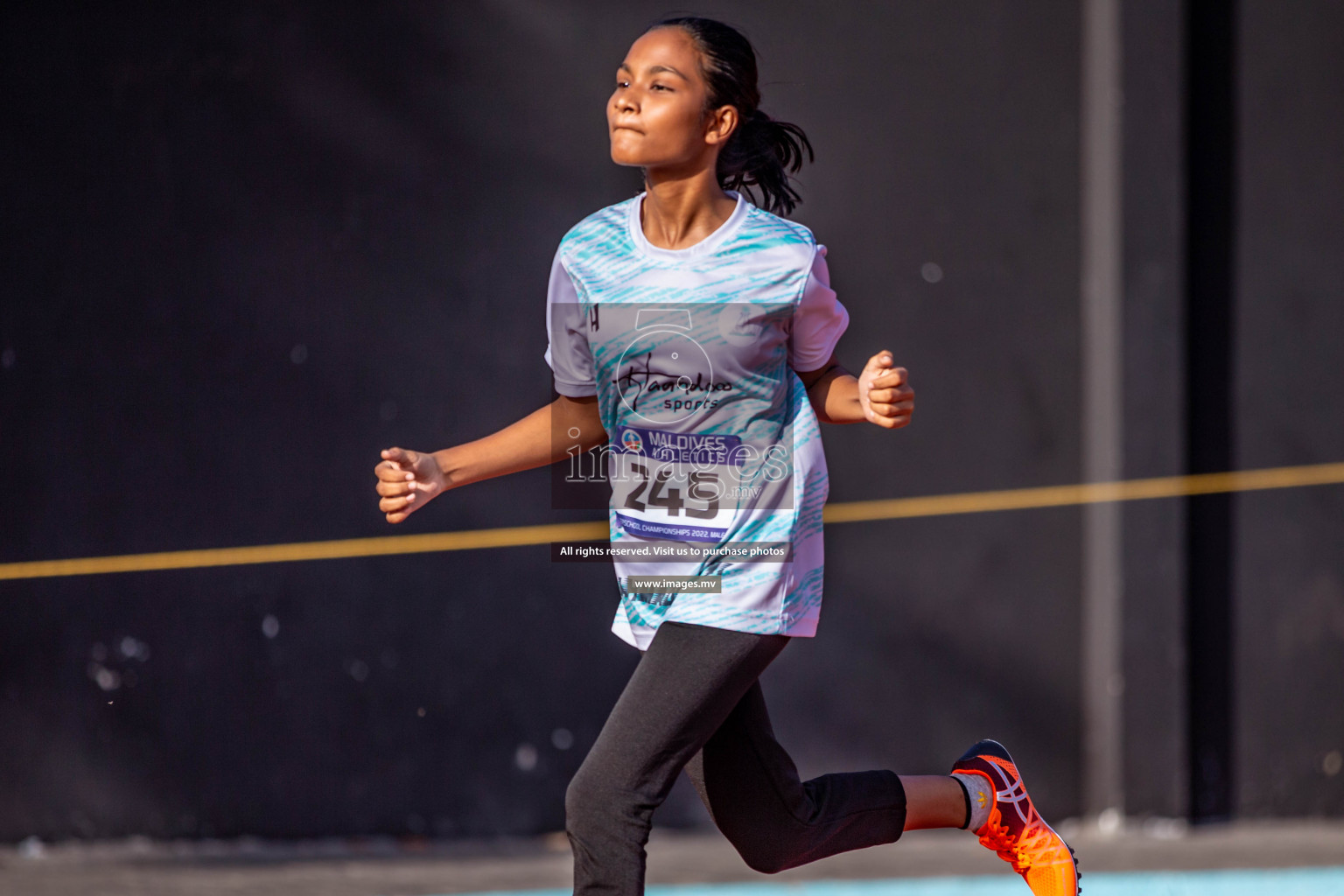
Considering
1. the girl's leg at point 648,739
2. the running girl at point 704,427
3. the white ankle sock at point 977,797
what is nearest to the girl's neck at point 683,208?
the running girl at point 704,427

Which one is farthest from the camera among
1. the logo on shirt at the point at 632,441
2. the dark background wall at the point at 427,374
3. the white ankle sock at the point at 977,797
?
the dark background wall at the point at 427,374

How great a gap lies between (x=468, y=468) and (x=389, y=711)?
5.64 ft

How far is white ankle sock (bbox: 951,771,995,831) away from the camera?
2.46 meters

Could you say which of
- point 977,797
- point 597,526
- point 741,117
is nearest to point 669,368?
point 741,117

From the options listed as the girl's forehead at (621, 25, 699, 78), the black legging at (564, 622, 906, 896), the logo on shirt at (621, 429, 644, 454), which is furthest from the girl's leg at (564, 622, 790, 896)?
the girl's forehead at (621, 25, 699, 78)

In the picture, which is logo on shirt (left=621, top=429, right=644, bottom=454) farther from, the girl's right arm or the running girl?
the girl's right arm

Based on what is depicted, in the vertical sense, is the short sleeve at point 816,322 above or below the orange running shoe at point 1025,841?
above

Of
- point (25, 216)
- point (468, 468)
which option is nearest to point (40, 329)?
point (25, 216)

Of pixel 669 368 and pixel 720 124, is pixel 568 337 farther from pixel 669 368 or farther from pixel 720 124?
pixel 720 124

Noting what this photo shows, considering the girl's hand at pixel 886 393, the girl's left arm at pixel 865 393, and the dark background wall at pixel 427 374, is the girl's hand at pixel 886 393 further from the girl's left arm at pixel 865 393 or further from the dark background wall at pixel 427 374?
the dark background wall at pixel 427 374

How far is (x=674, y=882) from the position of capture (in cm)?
349

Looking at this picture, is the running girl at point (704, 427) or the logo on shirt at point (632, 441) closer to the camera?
the running girl at point (704, 427)

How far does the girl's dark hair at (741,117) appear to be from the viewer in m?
2.21

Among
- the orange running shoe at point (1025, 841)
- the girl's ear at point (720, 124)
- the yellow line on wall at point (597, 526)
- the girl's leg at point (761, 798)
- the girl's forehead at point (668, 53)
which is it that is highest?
the girl's forehead at point (668, 53)
